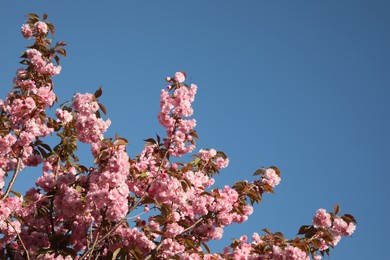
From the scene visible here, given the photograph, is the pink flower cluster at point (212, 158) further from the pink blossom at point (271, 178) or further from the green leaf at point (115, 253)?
the green leaf at point (115, 253)

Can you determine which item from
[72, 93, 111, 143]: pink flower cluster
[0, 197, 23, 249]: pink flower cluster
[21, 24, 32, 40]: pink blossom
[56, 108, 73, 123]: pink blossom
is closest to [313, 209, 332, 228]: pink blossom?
[72, 93, 111, 143]: pink flower cluster

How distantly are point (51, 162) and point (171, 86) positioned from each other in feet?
6.45

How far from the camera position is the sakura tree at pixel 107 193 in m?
5.15

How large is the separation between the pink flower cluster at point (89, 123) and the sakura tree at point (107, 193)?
13mm

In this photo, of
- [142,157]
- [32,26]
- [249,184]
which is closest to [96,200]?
[142,157]

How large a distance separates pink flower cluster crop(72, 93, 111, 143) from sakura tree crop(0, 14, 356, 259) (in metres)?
0.01

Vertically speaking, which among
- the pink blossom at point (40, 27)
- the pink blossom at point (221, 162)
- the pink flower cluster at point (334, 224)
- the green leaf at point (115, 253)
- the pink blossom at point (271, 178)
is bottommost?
the green leaf at point (115, 253)

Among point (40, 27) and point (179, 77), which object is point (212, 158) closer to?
point (179, 77)

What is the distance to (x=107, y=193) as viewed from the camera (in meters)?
4.84

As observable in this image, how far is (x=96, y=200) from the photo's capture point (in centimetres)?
488

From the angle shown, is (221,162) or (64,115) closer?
(64,115)

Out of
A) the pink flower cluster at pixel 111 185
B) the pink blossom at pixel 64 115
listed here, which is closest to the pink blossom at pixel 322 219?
the pink flower cluster at pixel 111 185

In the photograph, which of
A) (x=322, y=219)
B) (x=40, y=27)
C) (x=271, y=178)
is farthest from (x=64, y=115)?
(x=322, y=219)

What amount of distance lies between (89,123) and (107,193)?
957 millimetres
